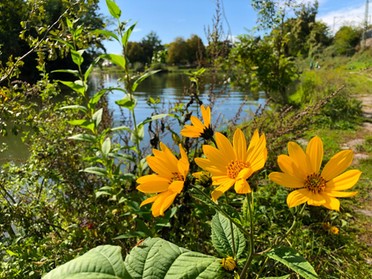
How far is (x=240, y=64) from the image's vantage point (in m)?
5.77

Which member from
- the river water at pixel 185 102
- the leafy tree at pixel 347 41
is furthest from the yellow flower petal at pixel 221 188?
the leafy tree at pixel 347 41

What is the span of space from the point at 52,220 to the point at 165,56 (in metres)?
1.30

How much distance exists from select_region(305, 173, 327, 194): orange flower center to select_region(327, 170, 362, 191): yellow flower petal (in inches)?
0.6

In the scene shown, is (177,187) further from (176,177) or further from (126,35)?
(126,35)

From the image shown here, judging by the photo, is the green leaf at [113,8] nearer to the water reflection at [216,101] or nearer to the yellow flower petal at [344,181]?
the water reflection at [216,101]

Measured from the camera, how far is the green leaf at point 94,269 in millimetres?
619

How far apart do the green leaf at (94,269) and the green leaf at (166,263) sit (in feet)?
0.24

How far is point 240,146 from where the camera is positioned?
74 cm

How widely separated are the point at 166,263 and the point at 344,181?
0.44m

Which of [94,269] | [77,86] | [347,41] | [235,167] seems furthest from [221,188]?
[347,41]

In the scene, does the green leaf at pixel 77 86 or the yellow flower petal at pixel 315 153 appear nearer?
the yellow flower petal at pixel 315 153

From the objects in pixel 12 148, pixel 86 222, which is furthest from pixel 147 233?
pixel 12 148

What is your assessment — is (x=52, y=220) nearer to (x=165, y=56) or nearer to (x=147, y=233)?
(x=147, y=233)

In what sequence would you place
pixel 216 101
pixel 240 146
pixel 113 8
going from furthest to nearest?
pixel 216 101, pixel 113 8, pixel 240 146
